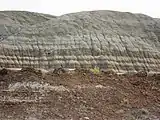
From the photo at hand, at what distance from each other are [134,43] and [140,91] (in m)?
27.3

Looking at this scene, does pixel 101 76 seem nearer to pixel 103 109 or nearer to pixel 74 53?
pixel 103 109

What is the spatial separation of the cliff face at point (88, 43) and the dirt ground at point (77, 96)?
63.4 ft

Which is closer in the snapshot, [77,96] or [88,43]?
[77,96]

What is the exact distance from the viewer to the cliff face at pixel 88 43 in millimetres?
36031

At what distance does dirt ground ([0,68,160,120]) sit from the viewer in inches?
482

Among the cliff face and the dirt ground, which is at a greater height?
the dirt ground

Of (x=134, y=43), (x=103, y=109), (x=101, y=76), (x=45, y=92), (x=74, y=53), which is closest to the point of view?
(x=103, y=109)

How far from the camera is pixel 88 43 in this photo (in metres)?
39.0

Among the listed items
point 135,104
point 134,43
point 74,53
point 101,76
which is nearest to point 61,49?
point 74,53

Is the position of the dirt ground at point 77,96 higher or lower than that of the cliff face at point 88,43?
higher

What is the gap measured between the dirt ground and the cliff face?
19.3 m

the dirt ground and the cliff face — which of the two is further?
the cliff face

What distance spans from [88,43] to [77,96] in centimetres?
2579

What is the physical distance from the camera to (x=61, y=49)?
3756 centimetres
